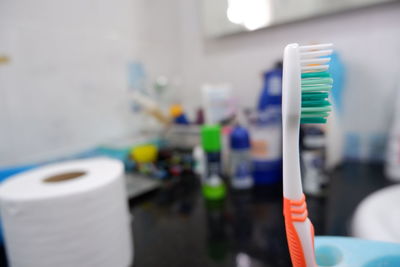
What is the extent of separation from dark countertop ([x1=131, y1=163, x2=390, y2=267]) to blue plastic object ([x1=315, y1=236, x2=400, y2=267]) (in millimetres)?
117

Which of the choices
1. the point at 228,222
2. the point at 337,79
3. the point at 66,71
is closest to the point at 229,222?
the point at 228,222

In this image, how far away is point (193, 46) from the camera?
983mm

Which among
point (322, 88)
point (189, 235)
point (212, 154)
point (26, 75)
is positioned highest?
point (26, 75)

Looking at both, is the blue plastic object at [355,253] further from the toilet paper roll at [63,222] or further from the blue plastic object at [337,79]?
the blue plastic object at [337,79]

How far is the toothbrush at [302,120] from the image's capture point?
0.16m

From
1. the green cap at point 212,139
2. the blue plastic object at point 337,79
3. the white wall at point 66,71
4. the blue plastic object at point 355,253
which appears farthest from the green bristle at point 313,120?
the white wall at point 66,71

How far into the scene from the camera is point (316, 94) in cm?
17

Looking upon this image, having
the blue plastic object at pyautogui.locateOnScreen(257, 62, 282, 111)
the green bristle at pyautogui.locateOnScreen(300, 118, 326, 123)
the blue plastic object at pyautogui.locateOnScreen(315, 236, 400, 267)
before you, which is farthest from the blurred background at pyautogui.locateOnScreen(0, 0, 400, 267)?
the green bristle at pyautogui.locateOnScreen(300, 118, 326, 123)

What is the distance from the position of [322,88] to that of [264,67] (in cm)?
71

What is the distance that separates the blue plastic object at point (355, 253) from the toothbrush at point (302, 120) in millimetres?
50

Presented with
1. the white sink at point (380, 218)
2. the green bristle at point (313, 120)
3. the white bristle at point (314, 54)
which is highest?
the white bristle at point (314, 54)

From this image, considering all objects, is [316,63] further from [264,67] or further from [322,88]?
[264,67]

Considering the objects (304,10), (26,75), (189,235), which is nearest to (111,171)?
(189,235)

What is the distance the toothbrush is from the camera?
16 cm
